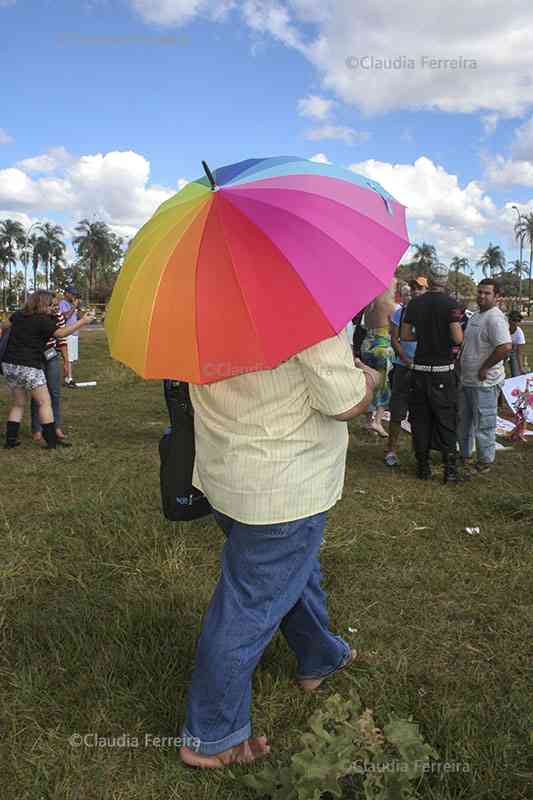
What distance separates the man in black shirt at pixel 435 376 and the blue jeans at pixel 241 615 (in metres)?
3.73

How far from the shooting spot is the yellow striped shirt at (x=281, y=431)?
187 centimetres

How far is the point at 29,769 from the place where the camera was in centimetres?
220

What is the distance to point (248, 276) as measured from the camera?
1.71 m

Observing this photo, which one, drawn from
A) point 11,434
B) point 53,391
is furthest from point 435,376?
point 11,434

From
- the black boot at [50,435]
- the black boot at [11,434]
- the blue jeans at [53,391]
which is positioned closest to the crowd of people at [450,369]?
the black boot at [50,435]

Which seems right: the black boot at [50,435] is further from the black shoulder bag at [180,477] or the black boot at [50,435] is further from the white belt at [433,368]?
the black shoulder bag at [180,477]

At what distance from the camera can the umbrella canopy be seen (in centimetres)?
170

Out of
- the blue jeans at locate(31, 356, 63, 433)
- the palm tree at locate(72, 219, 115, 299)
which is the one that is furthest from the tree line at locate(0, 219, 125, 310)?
the blue jeans at locate(31, 356, 63, 433)

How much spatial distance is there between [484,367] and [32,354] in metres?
4.63

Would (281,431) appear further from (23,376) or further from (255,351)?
(23,376)

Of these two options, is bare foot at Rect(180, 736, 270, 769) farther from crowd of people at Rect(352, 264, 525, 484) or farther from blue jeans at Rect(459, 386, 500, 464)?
blue jeans at Rect(459, 386, 500, 464)

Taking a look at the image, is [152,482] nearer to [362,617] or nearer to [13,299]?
[362,617]

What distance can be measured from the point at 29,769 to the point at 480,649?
6.44 feet

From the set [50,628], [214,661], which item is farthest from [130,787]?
[50,628]
